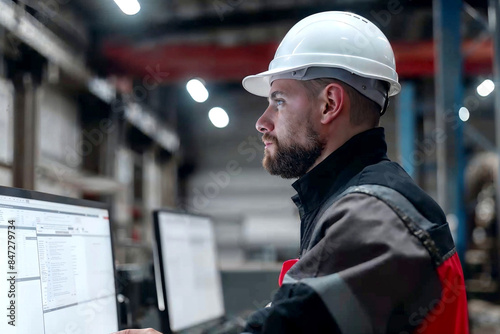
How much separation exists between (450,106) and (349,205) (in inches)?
120

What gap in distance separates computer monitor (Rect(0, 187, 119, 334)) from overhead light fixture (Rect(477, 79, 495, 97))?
2.18m

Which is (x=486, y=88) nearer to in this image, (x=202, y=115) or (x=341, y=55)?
(x=341, y=55)

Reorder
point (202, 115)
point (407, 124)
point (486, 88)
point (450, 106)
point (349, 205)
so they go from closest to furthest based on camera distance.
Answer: point (349, 205)
point (486, 88)
point (450, 106)
point (407, 124)
point (202, 115)

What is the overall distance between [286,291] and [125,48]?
4.19m

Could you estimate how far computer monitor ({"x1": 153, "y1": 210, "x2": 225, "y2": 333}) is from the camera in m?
1.73

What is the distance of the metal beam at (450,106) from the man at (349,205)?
2.53m

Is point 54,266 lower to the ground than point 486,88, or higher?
lower

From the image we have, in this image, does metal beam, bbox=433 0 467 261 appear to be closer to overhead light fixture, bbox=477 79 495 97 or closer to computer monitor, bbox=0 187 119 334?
overhead light fixture, bbox=477 79 495 97

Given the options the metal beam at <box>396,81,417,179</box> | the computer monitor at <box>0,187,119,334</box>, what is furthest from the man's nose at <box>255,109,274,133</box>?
the metal beam at <box>396,81,417,179</box>

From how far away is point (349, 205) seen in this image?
3.11 feet

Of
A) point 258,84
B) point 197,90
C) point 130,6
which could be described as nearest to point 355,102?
point 258,84

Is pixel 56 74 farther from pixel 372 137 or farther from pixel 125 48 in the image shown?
pixel 372 137

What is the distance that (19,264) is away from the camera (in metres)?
0.98

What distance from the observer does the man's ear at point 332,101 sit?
3.93 ft
